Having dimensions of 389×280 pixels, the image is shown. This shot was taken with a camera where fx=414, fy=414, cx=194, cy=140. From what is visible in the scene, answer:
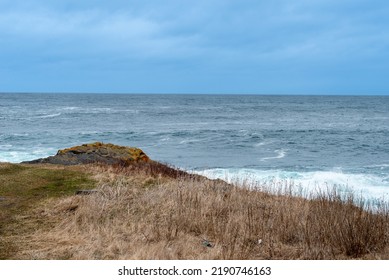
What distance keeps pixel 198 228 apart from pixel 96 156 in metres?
13.3

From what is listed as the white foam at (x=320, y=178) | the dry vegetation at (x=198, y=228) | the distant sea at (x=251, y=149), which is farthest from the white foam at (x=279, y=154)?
the dry vegetation at (x=198, y=228)

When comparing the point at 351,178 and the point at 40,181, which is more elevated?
the point at 40,181

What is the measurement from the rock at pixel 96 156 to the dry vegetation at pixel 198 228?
888 centimetres

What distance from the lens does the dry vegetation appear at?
7.56 m

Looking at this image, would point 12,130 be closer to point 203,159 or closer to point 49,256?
point 203,159

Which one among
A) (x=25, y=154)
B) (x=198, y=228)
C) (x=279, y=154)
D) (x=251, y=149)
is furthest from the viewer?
(x=251, y=149)

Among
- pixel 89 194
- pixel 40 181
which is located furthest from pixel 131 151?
pixel 89 194

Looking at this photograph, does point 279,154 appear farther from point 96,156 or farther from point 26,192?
point 26,192

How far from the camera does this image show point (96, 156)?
2125cm

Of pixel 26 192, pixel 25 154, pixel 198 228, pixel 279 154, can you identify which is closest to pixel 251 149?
pixel 279 154

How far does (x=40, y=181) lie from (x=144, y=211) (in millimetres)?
5856

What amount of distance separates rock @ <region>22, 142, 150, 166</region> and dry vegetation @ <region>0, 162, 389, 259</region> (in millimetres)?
8876

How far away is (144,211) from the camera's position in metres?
10.1

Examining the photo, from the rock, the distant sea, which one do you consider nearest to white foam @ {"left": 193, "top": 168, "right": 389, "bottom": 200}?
the distant sea
